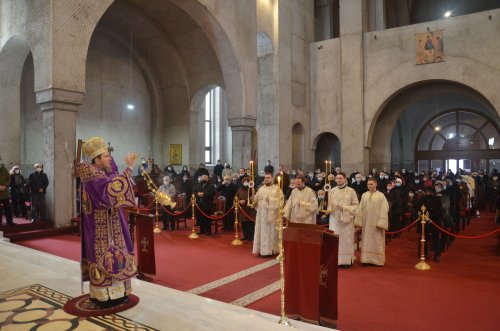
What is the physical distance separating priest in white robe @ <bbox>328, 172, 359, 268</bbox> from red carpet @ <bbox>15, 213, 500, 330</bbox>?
327 millimetres

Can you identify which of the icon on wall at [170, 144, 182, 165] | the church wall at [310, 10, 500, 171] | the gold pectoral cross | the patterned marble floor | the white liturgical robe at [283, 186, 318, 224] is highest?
the church wall at [310, 10, 500, 171]

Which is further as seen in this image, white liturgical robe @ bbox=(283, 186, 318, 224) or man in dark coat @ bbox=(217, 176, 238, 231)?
man in dark coat @ bbox=(217, 176, 238, 231)

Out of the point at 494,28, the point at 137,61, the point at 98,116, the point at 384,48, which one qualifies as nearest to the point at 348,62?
the point at 384,48

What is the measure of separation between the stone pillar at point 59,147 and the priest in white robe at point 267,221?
503cm

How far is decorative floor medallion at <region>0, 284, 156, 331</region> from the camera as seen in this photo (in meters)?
4.02

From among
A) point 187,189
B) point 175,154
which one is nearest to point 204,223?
point 187,189

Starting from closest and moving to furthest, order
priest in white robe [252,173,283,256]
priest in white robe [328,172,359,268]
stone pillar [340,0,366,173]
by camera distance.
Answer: priest in white robe [328,172,359,268]
priest in white robe [252,173,283,256]
stone pillar [340,0,366,173]

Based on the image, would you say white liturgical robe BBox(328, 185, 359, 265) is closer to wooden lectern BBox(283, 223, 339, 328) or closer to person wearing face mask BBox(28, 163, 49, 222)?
wooden lectern BBox(283, 223, 339, 328)

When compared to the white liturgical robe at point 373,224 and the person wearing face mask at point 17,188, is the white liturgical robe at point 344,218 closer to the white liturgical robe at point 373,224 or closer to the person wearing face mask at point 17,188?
the white liturgical robe at point 373,224

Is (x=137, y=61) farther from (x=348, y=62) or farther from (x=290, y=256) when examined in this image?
(x=290, y=256)

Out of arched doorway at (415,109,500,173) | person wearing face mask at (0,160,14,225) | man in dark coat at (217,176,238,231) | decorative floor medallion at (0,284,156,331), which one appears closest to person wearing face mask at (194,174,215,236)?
man in dark coat at (217,176,238,231)

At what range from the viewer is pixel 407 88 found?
1894 centimetres

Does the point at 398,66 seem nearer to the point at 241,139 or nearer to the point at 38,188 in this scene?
the point at 241,139

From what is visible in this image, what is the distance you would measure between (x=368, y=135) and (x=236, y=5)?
895 cm
